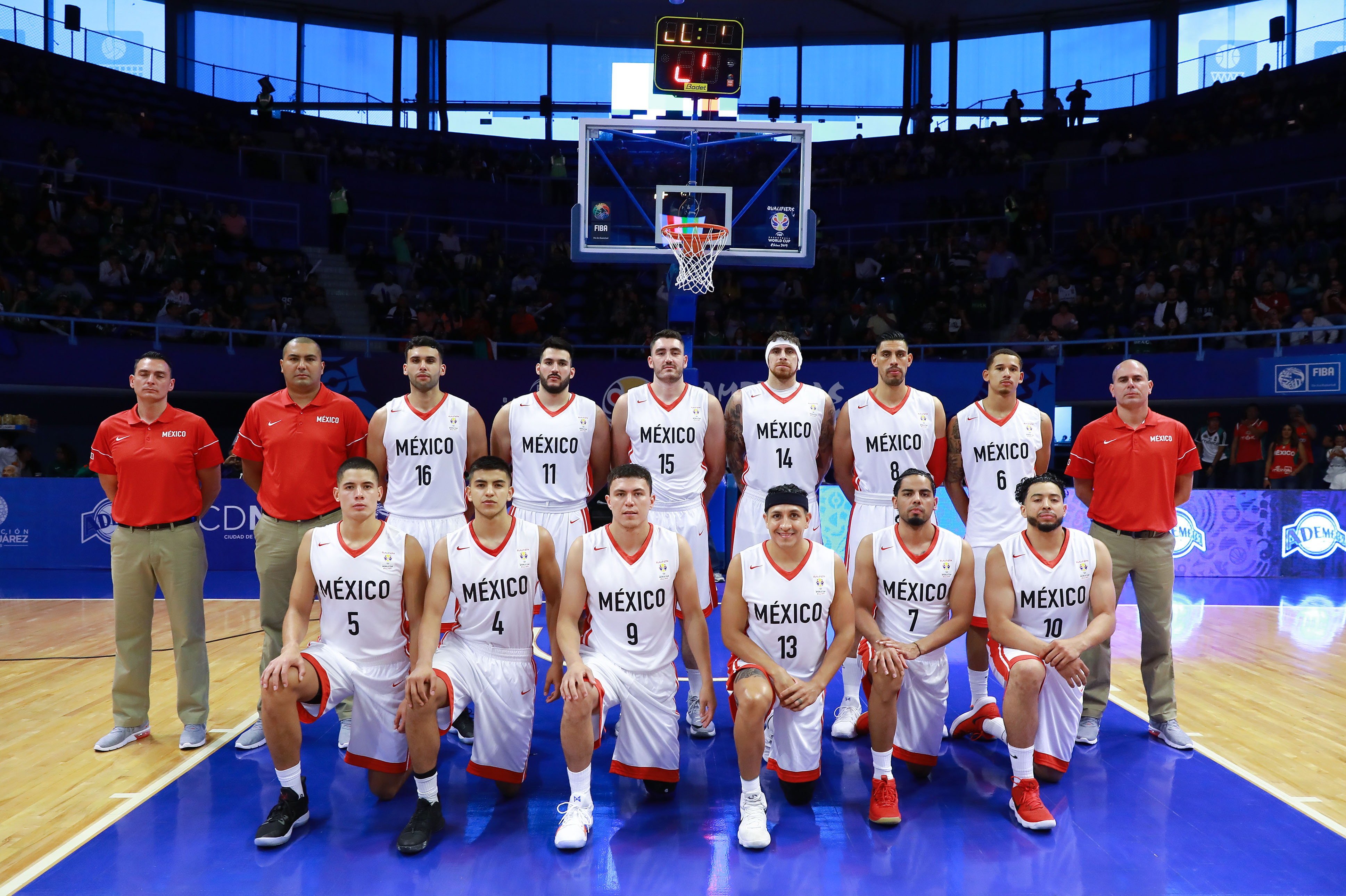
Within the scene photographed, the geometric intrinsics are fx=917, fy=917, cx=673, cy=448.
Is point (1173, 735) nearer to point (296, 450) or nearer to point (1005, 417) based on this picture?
point (1005, 417)

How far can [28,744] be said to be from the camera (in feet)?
17.6

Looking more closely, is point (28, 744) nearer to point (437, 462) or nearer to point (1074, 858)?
point (437, 462)

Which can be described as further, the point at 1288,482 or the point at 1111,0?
the point at 1111,0

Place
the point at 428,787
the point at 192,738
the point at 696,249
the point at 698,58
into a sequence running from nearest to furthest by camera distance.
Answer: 1. the point at 428,787
2. the point at 192,738
3. the point at 696,249
4. the point at 698,58

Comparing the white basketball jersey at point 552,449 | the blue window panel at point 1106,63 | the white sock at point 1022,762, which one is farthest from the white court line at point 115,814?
the blue window panel at point 1106,63

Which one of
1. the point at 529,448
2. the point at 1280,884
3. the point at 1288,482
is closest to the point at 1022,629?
the point at 1280,884

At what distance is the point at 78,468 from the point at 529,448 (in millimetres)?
11100

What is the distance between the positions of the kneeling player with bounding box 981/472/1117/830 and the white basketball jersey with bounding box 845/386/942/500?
33.1 inches

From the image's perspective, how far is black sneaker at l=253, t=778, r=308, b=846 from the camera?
4082mm

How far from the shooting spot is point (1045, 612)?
4.86 m

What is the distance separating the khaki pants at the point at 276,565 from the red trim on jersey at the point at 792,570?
8.57 feet

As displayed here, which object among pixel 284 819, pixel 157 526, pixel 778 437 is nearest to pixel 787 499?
pixel 778 437

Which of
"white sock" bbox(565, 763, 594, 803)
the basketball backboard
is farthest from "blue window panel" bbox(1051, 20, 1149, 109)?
"white sock" bbox(565, 763, 594, 803)

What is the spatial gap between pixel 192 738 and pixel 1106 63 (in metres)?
24.6
